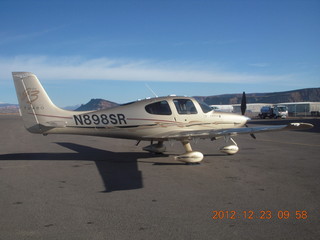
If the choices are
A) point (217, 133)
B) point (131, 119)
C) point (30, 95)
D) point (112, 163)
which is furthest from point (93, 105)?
point (217, 133)

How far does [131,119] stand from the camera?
10.2 meters

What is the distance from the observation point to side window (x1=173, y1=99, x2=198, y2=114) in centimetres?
1065

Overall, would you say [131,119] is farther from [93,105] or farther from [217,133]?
[93,105]

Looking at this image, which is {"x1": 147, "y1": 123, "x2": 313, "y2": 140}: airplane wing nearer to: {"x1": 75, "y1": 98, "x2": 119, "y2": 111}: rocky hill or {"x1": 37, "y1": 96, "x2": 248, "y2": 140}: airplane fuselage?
{"x1": 37, "y1": 96, "x2": 248, "y2": 140}: airplane fuselage

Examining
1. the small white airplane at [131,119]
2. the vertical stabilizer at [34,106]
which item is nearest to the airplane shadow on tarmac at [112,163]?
the small white airplane at [131,119]

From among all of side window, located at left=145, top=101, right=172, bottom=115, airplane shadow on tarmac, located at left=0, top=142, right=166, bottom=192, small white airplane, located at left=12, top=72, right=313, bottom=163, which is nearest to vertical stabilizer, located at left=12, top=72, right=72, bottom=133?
small white airplane, located at left=12, top=72, right=313, bottom=163

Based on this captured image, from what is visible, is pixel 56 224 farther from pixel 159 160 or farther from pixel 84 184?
pixel 159 160

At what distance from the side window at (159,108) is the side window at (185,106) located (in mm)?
368

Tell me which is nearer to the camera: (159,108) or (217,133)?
(217,133)

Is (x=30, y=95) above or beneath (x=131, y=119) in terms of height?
above

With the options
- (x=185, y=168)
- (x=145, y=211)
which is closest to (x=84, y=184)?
(x=145, y=211)

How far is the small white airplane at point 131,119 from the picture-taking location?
9.78m

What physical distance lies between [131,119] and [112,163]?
1.67 metres

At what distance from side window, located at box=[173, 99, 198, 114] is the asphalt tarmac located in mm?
1990
